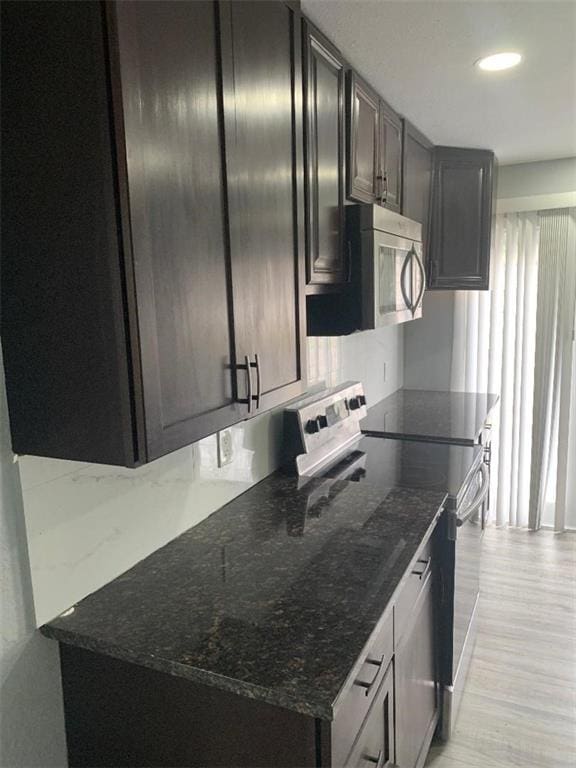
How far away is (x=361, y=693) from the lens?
3.73 ft

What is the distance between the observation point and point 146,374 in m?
0.93

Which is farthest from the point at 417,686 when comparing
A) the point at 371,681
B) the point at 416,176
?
the point at 416,176

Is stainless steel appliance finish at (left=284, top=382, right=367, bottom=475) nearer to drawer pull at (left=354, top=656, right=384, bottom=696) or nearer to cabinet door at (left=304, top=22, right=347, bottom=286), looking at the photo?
cabinet door at (left=304, top=22, right=347, bottom=286)

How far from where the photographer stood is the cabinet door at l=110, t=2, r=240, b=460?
2.92 feet

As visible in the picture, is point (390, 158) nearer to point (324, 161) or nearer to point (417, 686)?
point (324, 161)

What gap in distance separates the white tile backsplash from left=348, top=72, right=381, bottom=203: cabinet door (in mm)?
868

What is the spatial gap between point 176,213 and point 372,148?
1353 mm

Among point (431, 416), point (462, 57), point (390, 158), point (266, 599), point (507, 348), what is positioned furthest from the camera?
point (507, 348)

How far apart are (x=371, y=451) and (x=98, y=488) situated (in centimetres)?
142

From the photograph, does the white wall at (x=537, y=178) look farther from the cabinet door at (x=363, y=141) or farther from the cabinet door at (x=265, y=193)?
the cabinet door at (x=265, y=193)

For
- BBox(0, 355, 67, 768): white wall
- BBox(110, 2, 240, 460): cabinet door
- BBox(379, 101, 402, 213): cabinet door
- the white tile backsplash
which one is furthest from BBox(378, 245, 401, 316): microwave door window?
BBox(0, 355, 67, 768): white wall

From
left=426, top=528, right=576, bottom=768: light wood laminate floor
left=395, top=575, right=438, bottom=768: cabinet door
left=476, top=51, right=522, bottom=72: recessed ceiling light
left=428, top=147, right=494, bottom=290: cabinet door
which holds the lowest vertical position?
left=426, top=528, right=576, bottom=768: light wood laminate floor

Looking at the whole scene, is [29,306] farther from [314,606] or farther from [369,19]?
[369,19]

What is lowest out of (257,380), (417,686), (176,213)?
(417,686)
